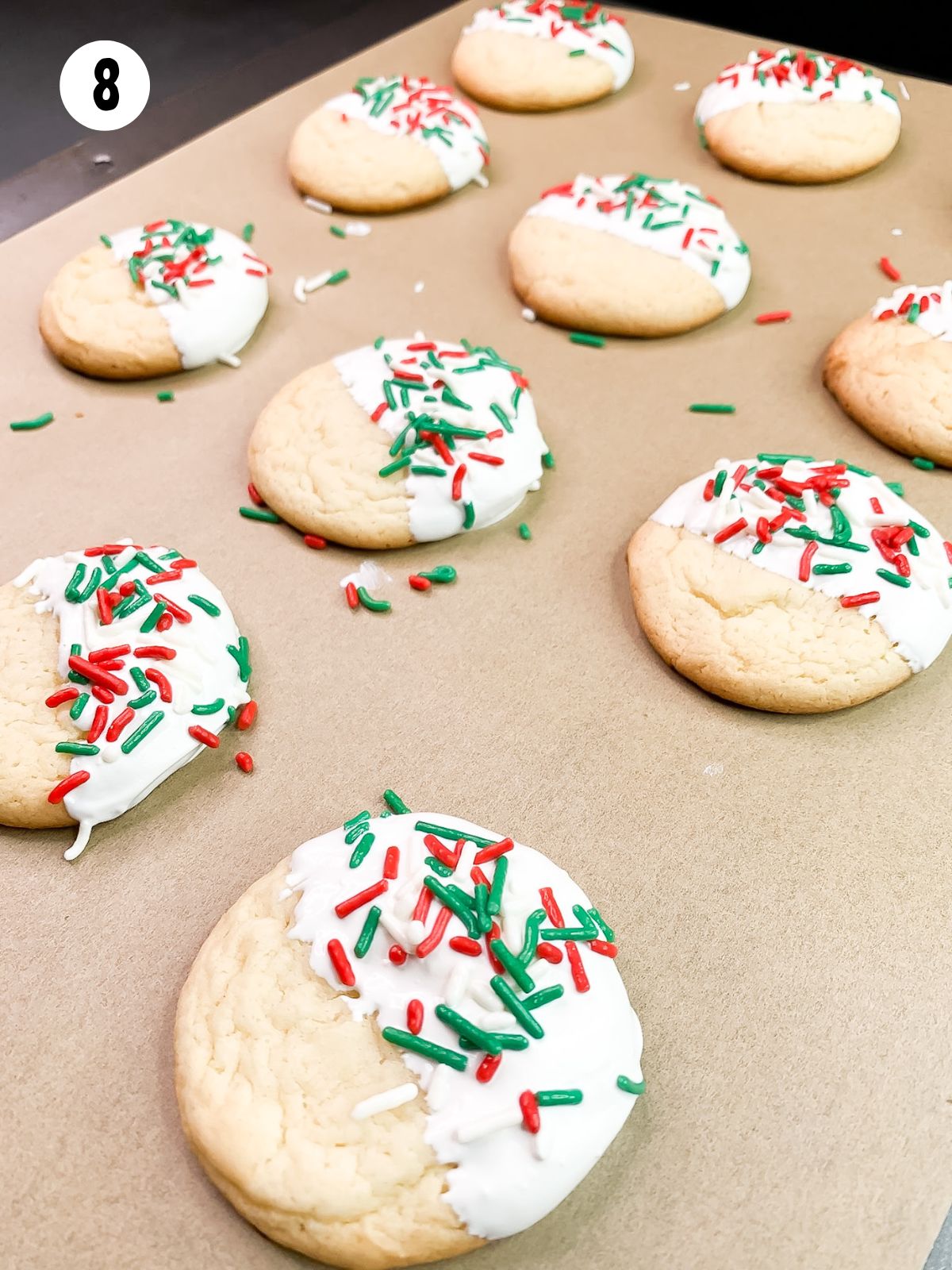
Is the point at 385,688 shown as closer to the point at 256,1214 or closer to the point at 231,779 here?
the point at 231,779

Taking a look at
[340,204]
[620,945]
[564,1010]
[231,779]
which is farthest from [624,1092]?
[340,204]

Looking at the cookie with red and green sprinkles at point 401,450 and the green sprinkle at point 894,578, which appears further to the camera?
the cookie with red and green sprinkles at point 401,450

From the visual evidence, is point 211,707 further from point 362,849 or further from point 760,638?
point 760,638

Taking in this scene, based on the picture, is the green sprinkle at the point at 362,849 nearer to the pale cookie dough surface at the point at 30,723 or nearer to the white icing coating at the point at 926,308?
the pale cookie dough surface at the point at 30,723

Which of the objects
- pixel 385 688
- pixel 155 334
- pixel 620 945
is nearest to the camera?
pixel 620 945

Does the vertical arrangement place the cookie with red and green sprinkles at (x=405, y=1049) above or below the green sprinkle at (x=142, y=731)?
below

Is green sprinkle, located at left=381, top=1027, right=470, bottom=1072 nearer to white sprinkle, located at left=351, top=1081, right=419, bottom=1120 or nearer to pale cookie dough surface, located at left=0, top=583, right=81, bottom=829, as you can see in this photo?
white sprinkle, located at left=351, top=1081, right=419, bottom=1120

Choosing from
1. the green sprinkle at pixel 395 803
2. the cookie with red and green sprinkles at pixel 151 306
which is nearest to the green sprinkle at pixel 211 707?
the green sprinkle at pixel 395 803
